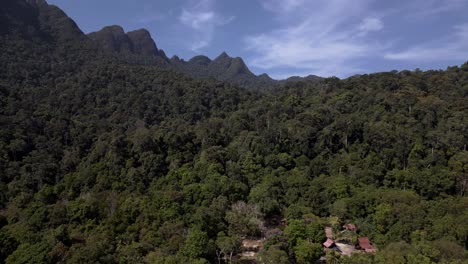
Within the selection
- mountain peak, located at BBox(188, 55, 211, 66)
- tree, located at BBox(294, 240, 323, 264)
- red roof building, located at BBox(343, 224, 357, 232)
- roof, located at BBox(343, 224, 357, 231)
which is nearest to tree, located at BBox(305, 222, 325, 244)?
tree, located at BBox(294, 240, 323, 264)

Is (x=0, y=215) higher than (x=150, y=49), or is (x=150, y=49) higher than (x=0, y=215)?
(x=150, y=49)

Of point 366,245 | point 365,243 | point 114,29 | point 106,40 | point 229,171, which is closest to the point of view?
point 366,245

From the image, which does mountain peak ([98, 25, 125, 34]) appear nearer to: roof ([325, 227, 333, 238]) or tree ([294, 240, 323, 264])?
roof ([325, 227, 333, 238])

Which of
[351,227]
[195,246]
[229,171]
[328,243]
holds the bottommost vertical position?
[351,227]

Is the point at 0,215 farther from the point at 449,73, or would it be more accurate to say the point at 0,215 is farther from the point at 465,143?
the point at 449,73

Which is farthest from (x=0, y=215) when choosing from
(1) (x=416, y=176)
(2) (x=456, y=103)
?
(2) (x=456, y=103)

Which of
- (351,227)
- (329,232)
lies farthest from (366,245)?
(329,232)

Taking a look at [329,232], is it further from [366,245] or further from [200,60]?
[200,60]
